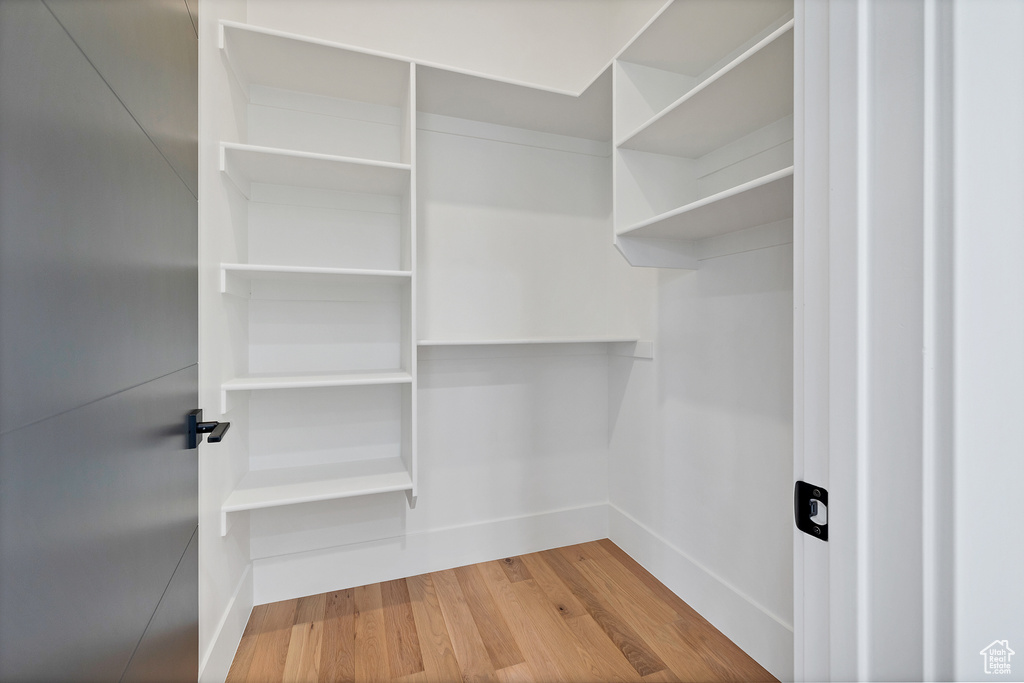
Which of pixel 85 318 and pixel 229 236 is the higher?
pixel 229 236

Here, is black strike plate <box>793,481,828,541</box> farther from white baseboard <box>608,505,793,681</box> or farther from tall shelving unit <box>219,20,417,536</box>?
tall shelving unit <box>219,20,417,536</box>

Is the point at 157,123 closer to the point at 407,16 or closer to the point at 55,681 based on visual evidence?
the point at 55,681

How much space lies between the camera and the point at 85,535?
51 cm

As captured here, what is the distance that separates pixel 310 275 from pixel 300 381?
0.36 m

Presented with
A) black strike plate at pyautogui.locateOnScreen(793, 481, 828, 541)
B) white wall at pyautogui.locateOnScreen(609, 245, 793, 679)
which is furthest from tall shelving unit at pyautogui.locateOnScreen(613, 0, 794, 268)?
black strike plate at pyautogui.locateOnScreen(793, 481, 828, 541)

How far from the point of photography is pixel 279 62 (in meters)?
1.54

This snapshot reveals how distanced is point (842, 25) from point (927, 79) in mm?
146

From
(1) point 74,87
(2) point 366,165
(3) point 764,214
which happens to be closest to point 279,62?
(2) point 366,165

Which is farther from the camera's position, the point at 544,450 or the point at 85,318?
the point at 544,450

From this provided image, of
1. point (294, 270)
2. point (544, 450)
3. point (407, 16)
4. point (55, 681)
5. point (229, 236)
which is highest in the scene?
point (407, 16)

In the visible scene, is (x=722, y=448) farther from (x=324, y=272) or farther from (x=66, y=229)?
(x=66, y=229)

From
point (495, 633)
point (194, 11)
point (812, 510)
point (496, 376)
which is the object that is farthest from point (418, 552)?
point (194, 11)

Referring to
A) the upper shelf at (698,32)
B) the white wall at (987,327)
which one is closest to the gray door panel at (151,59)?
the white wall at (987,327)

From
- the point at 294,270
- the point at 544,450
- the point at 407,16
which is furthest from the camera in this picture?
the point at 544,450
